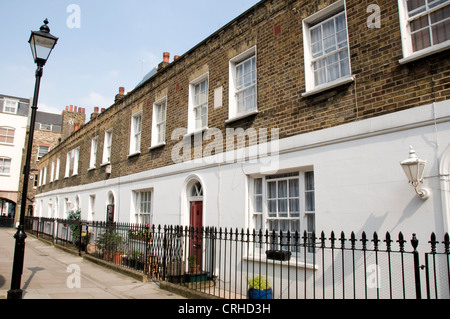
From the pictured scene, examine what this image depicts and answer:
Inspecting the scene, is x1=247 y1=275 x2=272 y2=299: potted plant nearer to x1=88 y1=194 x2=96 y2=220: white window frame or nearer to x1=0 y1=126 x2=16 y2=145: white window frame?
x1=88 y1=194 x2=96 y2=220: white window frame

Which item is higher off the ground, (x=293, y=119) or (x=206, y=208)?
(x=293, y=119)

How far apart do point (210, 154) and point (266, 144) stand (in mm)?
2064

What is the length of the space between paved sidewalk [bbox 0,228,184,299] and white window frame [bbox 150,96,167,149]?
442cm

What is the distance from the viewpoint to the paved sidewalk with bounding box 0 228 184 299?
688cm

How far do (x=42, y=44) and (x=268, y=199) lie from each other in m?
5.47

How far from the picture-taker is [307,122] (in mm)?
6719

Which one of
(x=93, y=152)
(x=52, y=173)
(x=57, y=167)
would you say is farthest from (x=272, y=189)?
(x=52, y=173)

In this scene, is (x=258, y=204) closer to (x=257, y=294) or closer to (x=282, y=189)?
(x=282, y=189)

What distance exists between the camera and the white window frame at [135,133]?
43.8ft

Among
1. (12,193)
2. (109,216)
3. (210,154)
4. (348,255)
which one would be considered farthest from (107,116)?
(12,193)

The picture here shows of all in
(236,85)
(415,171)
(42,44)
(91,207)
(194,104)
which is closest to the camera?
(415,171)

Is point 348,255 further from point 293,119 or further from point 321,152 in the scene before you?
point 293,119

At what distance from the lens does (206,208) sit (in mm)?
9078

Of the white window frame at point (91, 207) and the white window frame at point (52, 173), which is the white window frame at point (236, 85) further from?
the white window frame at point (52, 173)
